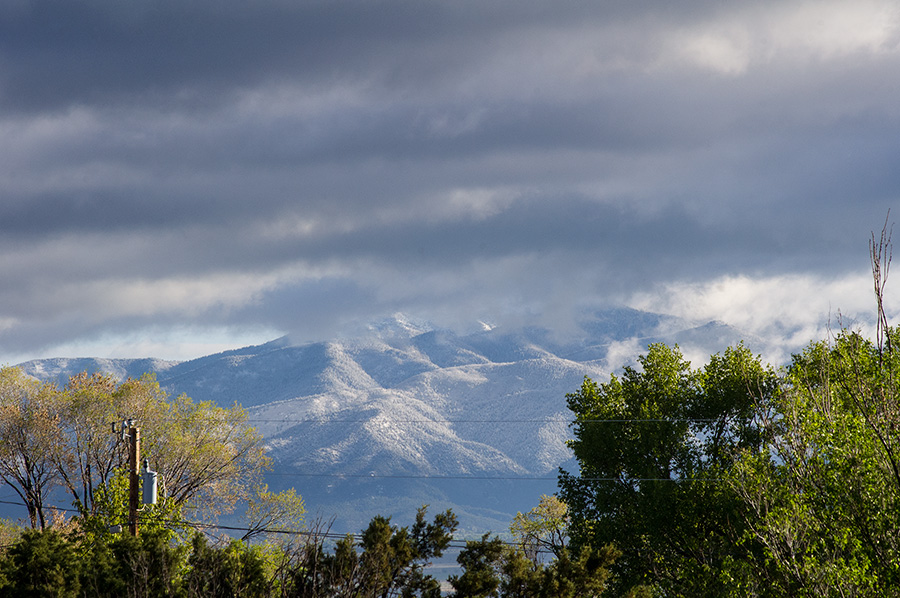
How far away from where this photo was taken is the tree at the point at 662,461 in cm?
3250

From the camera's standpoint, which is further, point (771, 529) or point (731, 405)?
point (731, 405)

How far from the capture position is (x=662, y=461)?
1384 inches

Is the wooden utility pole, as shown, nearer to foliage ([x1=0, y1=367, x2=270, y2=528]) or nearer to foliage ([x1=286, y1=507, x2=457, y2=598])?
foliage ([x1=286, y1=507, x2=457, y2=598])

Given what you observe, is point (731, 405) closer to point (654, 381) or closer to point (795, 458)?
point (654, 381)

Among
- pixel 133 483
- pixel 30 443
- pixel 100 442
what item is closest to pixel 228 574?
pixel 133 483

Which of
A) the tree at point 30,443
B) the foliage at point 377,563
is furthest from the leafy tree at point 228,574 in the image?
the tree at point 30,443

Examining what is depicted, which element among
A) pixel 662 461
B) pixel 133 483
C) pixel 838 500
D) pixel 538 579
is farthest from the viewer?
pixel 662 461

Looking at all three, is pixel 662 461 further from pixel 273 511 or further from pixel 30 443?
pixel 30 443

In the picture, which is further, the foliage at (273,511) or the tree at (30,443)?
the foliage at (273,511)

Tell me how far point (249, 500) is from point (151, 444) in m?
5.59

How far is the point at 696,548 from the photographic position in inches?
1251

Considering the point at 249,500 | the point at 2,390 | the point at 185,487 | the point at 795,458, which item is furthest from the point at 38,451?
the point at 795,458

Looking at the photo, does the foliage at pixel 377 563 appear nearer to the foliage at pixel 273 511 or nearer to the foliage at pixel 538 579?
the foliage at pixel 538 579

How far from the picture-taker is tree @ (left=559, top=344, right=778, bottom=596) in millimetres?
32500
